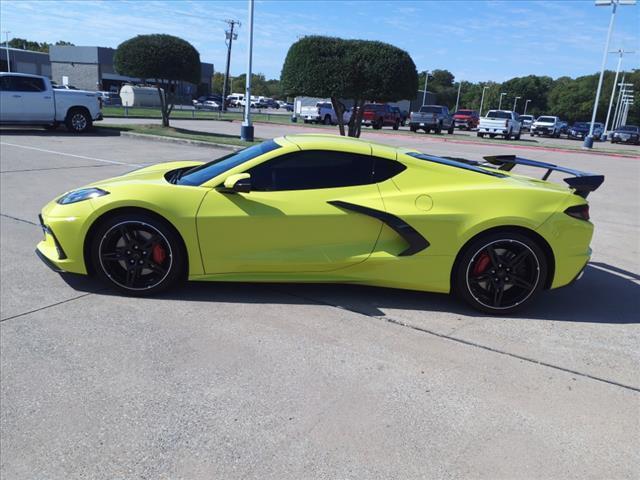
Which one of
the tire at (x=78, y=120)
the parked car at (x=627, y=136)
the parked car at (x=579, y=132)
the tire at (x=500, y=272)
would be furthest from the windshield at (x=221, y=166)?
the parked car at (x=579, y=132)

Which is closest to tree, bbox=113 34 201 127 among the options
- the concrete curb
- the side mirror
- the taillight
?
Result: the concrete curb

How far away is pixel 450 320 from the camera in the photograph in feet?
13.1

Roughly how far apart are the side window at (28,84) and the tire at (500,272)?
1676 cm

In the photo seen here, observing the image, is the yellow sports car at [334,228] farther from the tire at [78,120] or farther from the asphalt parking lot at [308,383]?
the tire at [78,120]

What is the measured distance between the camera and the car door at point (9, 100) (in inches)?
624

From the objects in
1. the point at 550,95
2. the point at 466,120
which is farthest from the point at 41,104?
the point at 550,95

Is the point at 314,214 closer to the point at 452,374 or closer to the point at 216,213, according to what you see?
the point at 216,213

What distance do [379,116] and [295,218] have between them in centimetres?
3314

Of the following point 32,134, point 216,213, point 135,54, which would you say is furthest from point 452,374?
point 135,54

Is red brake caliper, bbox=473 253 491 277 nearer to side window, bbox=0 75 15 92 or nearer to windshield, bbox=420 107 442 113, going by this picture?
side window, bbox=0 75 15 92

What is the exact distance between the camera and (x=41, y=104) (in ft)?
54.1

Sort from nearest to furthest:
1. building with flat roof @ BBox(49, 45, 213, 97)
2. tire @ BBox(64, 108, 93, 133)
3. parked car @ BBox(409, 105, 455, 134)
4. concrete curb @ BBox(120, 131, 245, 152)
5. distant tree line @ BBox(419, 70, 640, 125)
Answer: concrete curb @ BBox(120, 131, 245, 152), tire @ BBox(64, 108, 93, 133), parked car @ BBox(409, 105, 455, 134), building with flat roof @ BBox(49, 45, 213, 97), distant tree line @ BBox(419, 70, 640, 125)

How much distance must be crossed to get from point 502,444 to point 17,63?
85.9 meters

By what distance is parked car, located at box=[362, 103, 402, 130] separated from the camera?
1395 inches
